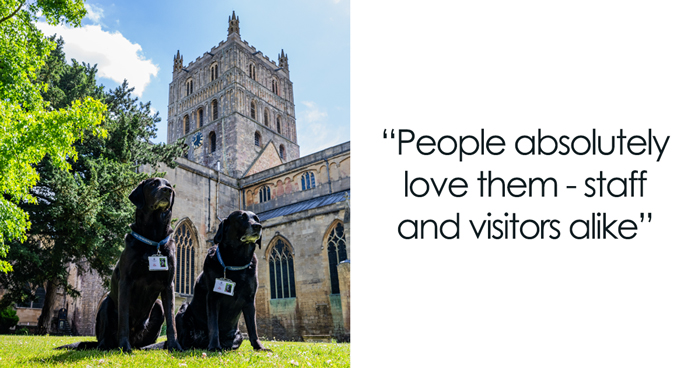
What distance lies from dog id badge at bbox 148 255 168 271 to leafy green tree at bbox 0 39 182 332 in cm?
988

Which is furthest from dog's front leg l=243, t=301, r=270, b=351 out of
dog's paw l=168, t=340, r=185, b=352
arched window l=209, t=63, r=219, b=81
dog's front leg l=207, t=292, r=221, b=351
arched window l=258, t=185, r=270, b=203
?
arched window l=209, t=63, r=219, b=81

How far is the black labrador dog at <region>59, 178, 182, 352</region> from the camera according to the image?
3834mm

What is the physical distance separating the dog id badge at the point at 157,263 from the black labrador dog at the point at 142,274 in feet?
0.27

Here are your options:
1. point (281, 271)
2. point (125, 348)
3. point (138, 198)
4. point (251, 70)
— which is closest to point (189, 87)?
point (251, 70)

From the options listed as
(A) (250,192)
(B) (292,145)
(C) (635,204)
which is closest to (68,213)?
(C) (635,204)

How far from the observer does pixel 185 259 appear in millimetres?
21531

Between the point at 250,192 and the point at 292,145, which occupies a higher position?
the point at 292,145

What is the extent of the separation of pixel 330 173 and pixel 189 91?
84.7 feet

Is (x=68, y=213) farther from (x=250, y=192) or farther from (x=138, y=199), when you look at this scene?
(x=250, y=192)

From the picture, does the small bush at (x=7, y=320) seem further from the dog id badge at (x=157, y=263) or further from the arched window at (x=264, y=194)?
the dog id badge at (x=157, y=263)

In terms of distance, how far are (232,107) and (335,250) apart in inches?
915

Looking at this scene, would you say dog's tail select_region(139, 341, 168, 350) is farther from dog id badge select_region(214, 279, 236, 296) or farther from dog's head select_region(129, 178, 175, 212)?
dog's head select_region(129, 178, 175, 212)

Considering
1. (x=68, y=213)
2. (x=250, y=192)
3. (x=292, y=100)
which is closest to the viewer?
(x=68, y=213)

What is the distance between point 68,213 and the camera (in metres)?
12.0
